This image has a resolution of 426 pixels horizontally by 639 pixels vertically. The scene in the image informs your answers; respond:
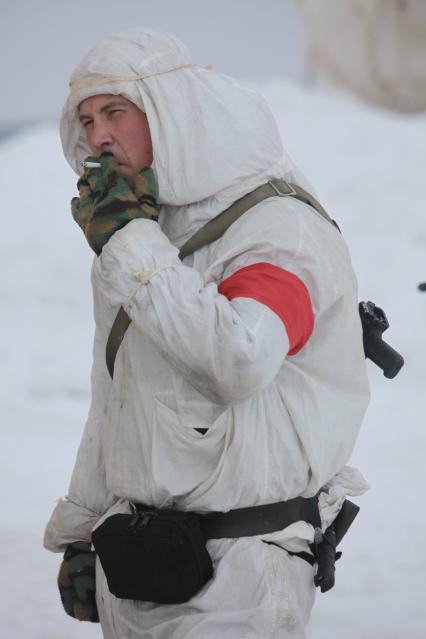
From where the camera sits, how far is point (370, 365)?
6883 millimetres

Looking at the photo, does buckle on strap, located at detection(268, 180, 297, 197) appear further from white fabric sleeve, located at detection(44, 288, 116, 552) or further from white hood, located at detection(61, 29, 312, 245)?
white fabric sleeve, located at detection(44, 288, 116, 552)

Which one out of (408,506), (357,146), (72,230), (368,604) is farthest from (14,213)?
(368,604)

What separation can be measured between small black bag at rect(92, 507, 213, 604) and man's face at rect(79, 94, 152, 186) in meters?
0.60

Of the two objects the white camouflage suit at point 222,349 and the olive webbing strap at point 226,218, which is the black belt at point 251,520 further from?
the olive webbing strap at point 226,218

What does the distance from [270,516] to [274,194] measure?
557 mm

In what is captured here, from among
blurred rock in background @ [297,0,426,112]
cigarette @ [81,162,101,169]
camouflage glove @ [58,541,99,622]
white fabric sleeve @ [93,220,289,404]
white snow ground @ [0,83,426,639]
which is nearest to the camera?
white fabric sleeve @ [93,220,289,404]

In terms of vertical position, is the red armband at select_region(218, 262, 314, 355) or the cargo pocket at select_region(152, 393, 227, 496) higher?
the red armband at select_region(218, 262, 314, 355)

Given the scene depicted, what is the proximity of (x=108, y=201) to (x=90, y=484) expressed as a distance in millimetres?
597

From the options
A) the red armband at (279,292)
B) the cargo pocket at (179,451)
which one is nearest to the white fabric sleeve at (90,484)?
the cargo pocket at (179,451)

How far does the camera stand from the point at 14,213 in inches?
384

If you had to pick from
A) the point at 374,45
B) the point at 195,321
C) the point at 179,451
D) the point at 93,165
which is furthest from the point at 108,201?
the point at 374,45

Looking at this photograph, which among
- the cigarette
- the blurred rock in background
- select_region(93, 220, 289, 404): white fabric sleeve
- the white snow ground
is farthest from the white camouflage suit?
the blurred rock in background

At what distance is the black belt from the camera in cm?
183

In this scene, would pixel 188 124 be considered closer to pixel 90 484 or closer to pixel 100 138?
pixel 100 138
